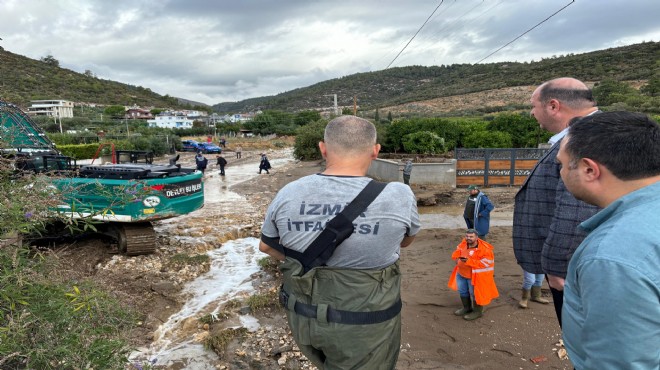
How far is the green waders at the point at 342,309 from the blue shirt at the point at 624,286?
0.88 m

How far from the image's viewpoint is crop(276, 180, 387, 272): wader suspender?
1.77 m

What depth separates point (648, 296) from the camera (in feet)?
3.22

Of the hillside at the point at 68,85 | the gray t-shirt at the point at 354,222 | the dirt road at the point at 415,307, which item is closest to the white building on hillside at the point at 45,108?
the dirt road at the point at 415,307

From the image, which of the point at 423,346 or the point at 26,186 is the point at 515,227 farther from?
the point at 26,186

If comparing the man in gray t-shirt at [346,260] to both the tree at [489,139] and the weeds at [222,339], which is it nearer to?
the weeds at [222,339]

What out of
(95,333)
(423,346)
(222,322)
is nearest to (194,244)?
(222,322)

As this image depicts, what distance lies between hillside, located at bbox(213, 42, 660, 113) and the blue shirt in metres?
48.3

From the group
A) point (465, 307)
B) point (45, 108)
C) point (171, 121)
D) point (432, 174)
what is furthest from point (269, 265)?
point (171, 121)

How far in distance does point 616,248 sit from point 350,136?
1.17 metres

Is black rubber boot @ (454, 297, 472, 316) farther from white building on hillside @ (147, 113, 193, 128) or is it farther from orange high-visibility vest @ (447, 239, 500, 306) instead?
white building on hillside @ (147, 113, 193, 128)

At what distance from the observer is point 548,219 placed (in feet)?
8.34

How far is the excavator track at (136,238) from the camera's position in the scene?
6633mm

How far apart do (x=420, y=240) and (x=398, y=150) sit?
44.9 feet

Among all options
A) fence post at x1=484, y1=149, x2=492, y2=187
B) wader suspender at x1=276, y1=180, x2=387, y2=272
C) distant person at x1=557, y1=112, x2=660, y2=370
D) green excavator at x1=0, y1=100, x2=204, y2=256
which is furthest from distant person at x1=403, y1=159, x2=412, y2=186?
distant person at x1=557, y1=112, x2=660, y2=370
